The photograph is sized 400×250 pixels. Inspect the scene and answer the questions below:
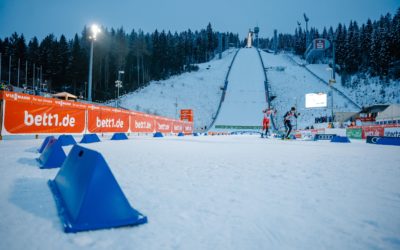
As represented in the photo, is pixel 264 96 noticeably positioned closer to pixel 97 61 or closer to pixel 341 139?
pixel 341 139

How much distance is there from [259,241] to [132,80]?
265 feet

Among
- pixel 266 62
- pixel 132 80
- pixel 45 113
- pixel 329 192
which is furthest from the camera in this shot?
pixel 266 62

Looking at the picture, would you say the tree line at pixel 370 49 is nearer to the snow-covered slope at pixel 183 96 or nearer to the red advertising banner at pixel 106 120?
the snow-covered slope at pixel 183 96

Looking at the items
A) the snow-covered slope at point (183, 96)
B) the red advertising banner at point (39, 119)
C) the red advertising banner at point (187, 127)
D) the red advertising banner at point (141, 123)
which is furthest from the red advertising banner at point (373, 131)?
the snow-covered slope at point (183, 96)

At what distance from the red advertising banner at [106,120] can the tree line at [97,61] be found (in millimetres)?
49528

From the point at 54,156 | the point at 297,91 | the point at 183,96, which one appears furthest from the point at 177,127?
the point at 297,91

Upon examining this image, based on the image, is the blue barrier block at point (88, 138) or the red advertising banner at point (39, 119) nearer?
the red advertising banner at point (39, 119)

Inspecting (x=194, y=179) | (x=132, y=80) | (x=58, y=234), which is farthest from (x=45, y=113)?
(x=132, y=80)

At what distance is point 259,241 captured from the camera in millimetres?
1502

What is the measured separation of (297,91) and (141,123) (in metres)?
56.0

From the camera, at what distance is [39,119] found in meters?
9.95

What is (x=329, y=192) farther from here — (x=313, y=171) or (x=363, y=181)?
(x=313, y=171)

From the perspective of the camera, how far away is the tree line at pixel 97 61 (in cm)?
6347

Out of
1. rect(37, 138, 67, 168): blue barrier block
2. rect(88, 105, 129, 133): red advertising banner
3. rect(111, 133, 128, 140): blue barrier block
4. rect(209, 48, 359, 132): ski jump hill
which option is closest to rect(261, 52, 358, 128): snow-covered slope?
rect(209, 48, 359, 132): ski jump hill
